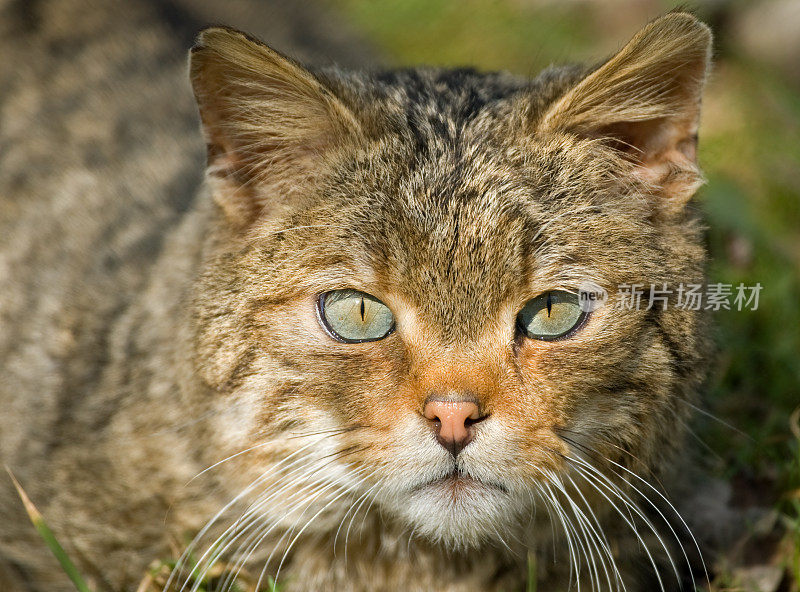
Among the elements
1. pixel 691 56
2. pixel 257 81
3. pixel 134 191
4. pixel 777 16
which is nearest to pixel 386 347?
pixel 257 81

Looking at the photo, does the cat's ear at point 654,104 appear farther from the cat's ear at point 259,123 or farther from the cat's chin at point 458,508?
the cat's chin at point 458,508

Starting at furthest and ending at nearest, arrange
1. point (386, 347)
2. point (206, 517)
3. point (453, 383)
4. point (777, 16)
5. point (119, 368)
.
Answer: point (777, 16) < point (119, 368) < point (206, 517) < point (386, 347) < point (453, 383)

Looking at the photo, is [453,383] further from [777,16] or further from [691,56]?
[777,16]

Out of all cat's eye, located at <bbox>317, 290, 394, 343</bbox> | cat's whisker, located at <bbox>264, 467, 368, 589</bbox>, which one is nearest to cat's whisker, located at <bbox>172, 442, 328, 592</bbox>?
cat's whisker, located at <bbox>264, 467, 368, 589</bbox>

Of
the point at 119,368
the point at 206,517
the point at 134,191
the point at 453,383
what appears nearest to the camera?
the point at 453,383

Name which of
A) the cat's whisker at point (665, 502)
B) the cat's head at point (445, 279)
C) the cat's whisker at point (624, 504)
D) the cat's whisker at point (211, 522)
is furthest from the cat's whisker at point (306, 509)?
the cat's whisker at point (665, 502)

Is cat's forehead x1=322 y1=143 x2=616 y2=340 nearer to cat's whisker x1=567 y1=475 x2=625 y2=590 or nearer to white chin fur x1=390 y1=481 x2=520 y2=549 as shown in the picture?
white chin fur x1=390 y1=481 x2=520 y2=549

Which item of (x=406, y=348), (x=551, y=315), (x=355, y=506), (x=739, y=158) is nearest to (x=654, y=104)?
(x=551, y=315)

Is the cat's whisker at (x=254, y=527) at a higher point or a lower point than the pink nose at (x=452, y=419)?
lower

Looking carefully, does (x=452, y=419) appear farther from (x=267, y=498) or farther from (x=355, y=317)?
(x=267, y=498)
